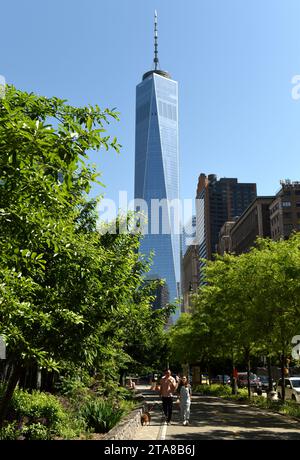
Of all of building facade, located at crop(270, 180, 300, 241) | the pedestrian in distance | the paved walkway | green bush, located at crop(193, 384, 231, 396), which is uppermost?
building facade, located at crop(270, 180, 300, 241)

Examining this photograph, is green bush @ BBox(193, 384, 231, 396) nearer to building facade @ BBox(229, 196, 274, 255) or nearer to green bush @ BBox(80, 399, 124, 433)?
green bush @ BBox(80, 399, 124, 433)

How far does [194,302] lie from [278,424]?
89.2 ft

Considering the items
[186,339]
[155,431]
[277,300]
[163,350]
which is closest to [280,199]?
[163,350]

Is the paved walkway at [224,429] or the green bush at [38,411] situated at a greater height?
the green bush at [38,411]

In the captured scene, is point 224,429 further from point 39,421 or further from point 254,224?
point 254,224

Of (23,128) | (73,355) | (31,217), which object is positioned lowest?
(73,355)

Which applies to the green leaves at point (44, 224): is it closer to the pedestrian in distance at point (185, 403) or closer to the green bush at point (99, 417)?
the green bush at point (99, 417)

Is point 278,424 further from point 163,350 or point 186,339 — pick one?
point 163,350

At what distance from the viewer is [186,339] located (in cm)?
4859

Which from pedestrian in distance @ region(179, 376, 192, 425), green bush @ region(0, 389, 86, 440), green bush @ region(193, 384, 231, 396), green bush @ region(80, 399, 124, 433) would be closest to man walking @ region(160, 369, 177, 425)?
pedestrian in distance @ region(179, 376, 192, 425)

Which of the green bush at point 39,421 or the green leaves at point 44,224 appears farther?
the green bush at point 39,421

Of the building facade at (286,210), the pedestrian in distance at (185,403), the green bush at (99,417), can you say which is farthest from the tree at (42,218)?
the building facade at (286,210)

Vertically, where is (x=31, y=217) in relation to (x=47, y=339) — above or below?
above

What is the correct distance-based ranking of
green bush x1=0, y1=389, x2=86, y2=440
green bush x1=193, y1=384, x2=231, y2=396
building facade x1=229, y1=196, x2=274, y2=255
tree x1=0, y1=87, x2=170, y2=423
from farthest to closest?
building facade x1=229, y1=196, x2=274, y2=255
green bush x1=193, y1=384, x2=231, y2=396
green bush x1=0, y1=389, x2=86, y2=440
tree x1=0, y1=87, x2=170, y2=423
